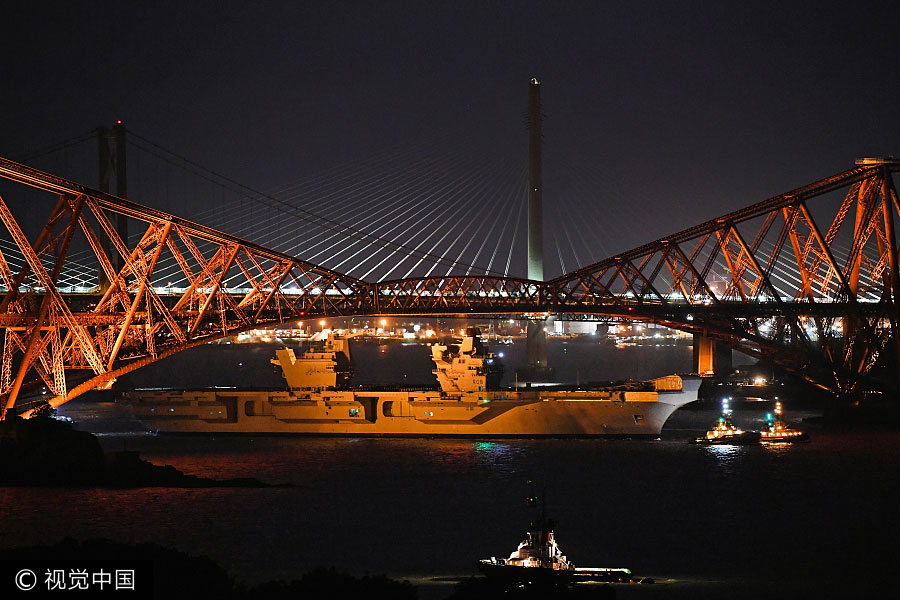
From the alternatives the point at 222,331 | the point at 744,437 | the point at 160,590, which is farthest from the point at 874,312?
the point at 160,590

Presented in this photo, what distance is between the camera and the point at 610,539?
28.4 m

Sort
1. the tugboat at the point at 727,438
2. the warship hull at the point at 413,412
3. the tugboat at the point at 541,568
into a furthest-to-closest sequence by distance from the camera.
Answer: the warship hull at the point at 413,412
the tugboat at the point at 727,438
the tugboat at the point at 541,568

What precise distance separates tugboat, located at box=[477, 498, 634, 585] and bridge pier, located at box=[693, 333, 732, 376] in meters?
52.4

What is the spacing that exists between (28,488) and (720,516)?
21.5 metres

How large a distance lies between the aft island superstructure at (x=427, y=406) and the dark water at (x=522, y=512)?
2823mm

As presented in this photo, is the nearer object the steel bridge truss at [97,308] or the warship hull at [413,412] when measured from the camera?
the steel bridge truss at [97,308]

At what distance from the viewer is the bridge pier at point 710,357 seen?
3076 inches

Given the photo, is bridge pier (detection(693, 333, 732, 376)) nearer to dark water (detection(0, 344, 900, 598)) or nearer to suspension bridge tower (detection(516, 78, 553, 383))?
suspension bridge tower (detection(516, 78, 553, 383))

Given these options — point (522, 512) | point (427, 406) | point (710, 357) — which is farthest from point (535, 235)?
point (522, 512)

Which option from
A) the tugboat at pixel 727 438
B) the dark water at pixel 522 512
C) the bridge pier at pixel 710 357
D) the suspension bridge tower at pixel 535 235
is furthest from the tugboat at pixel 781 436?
the suspension bridge tower at pixel 535 235

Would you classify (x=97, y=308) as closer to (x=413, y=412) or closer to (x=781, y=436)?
(x=413, y=412)

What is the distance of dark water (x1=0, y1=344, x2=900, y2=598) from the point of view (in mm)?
26047

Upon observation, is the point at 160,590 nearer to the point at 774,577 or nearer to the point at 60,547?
the point at 60,547

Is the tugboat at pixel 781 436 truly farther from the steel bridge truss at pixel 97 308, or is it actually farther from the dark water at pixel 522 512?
the steel bridge truss at pixel 97 308
